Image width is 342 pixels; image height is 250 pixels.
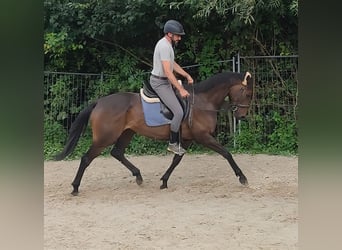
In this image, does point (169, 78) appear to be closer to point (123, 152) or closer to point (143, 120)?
point (143, 120)

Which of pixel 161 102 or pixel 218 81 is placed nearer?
pixel 161 102

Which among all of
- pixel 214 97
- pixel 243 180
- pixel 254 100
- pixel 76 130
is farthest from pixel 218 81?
pixel 254 100

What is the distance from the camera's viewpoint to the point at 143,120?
202 inches

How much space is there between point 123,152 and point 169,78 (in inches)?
45.9

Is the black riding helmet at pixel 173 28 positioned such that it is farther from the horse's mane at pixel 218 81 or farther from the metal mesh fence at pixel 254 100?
the metal mesh fence at pixel 254 100

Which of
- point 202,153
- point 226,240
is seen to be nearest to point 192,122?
point 226,240

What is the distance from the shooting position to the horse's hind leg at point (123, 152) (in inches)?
213

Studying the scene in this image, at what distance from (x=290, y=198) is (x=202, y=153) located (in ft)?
11.1

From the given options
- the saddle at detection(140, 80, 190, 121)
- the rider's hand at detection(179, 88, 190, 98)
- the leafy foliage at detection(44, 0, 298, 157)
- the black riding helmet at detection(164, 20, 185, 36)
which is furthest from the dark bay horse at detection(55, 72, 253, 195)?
the leafy foliage at detection(44, 0, 298, 157)

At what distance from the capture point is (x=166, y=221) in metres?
3.92

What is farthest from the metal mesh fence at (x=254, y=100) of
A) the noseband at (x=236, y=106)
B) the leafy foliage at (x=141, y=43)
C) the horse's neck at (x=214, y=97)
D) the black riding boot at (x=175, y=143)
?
the black riding boot at (x=175, y=143)

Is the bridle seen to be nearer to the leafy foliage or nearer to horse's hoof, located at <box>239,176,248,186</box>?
horse's hoof, located at <box>239,176,248,186</box>

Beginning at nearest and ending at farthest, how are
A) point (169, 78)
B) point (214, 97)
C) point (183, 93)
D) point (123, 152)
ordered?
point (169, 78), point (183, 93), point (214, 97), point (123, 152)

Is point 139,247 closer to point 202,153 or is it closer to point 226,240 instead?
point 226,240
